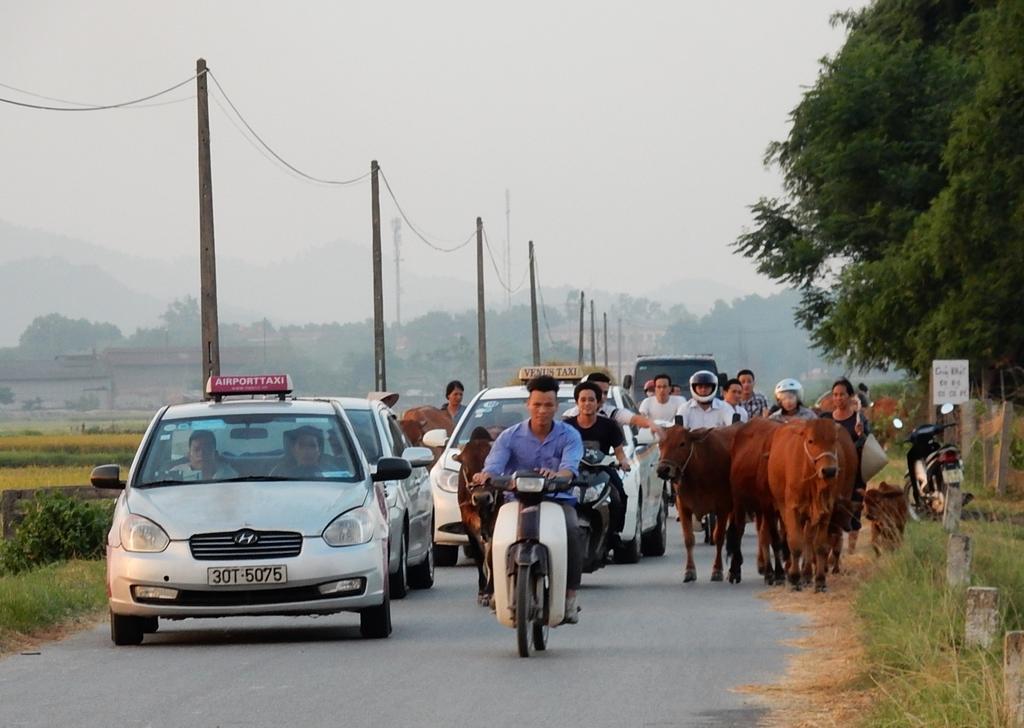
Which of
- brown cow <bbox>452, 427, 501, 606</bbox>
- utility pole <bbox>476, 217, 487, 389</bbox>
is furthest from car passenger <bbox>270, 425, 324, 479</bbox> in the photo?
utility pole <bbox>476, 217, 487, 389</bbox>

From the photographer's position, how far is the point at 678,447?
798 inches

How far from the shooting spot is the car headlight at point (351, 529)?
1451 centimetres

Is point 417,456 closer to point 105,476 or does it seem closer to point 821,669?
point 105,476

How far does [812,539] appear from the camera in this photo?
18.7 meters

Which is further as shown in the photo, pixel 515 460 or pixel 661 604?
pixel 661 604

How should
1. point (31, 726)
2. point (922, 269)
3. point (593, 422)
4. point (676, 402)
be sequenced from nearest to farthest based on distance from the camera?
point (31, 726)
point (593, 422)
point (676, 402)
point (922, 269)

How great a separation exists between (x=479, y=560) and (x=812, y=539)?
3122mm

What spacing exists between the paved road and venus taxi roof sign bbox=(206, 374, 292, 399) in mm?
1787

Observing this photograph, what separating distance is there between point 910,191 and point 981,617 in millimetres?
43130

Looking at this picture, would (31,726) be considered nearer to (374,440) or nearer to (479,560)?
(479,560)

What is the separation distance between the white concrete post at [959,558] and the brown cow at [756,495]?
5132 mm

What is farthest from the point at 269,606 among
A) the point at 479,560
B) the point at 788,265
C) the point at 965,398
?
the point at 788,265

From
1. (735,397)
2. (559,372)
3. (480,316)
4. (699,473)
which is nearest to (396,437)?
(699,473)

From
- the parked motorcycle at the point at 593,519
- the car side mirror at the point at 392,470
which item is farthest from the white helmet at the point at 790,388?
the car side mirror at the point at 392,470
